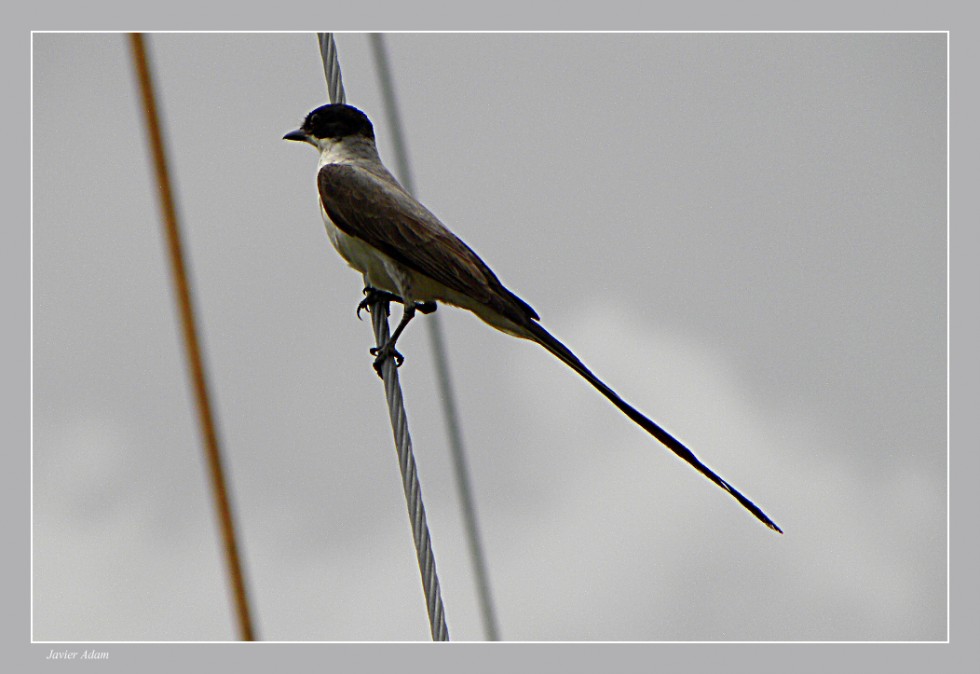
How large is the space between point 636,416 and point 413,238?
1.70 m

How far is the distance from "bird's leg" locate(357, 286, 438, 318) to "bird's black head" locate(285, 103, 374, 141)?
1.33m

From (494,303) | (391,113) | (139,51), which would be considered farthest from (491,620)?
(139,51)

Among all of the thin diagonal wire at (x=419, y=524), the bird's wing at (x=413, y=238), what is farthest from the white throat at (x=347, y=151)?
the thin diagonal wire at (x=419, y=524)

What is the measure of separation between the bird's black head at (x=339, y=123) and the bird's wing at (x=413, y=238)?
71 cm

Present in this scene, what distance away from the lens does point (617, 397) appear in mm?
6023

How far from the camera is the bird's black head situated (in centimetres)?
743

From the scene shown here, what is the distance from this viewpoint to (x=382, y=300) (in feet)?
21.7

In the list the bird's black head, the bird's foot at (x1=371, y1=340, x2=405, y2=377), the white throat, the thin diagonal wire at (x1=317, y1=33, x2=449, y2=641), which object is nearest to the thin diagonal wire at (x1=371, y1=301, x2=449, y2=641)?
the thin diagonal wire at (x1=317, y1=33, x2=449, y2=641)

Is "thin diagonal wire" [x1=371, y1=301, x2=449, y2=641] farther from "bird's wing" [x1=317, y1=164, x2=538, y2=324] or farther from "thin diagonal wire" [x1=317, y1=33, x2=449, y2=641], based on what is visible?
"bird's wing" [x1=317, y1=164, x2=538, y2=324]

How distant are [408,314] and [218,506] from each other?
144 inches

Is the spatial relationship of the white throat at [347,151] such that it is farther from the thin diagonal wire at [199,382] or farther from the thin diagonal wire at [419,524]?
the thin diagonal wire at [199,382]

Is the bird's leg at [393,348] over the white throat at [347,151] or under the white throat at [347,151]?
under

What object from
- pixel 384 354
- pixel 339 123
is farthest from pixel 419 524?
pixel 339 123

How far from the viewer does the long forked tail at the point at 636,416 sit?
558 centimetres
